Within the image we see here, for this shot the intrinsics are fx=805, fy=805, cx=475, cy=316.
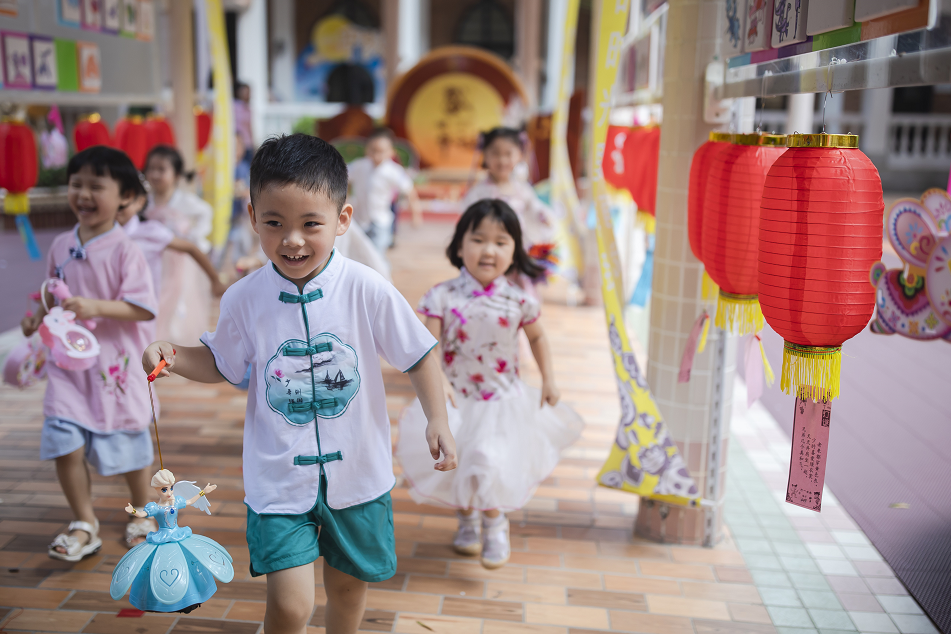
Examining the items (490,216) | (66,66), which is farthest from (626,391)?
(66,66)

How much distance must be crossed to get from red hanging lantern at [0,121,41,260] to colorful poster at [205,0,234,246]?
1472 millimetres

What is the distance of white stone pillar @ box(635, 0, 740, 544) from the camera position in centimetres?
258

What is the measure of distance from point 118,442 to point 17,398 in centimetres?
189

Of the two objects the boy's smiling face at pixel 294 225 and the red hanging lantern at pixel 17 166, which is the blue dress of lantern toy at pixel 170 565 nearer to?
the boy's smiling face at pixel 294 225

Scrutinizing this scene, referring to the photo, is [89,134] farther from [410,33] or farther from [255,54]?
[410,33]

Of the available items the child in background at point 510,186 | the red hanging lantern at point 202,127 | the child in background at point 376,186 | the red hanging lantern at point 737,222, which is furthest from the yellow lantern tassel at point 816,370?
the red hanging lantern at point 202,127

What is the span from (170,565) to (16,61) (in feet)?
11.8

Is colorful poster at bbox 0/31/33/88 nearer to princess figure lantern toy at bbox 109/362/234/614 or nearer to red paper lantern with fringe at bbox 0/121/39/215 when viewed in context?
red paper lantern with fringe at bbox 0/121/39/215

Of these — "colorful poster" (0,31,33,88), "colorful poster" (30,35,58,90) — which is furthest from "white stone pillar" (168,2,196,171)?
"colorful poster" (0,31,33,88)

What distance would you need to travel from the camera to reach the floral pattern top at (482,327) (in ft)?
8.80

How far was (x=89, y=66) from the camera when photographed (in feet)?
16.3

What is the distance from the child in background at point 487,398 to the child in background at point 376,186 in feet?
10.6

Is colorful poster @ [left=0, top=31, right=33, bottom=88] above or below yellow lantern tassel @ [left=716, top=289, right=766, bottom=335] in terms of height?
above

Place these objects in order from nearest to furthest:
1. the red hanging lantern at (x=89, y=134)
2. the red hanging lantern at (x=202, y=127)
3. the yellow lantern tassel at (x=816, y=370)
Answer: the yellow lantern tassel at (x=816, y=370) → the red hanging lantern at (x=89, y=134) → the red hanging lantern at (x=202, y=127)
